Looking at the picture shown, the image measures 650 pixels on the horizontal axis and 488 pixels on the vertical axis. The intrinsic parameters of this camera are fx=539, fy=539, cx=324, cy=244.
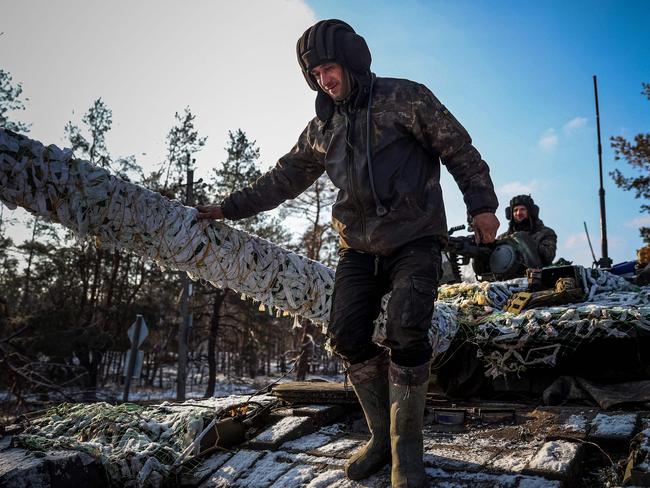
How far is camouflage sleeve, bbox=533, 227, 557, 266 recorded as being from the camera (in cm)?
594

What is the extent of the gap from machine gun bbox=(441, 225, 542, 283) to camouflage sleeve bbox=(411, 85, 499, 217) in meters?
2.91

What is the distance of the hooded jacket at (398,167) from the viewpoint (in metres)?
2.54

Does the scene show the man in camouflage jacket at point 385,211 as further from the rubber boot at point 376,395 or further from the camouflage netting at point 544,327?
the camouflage netting at point 544,327

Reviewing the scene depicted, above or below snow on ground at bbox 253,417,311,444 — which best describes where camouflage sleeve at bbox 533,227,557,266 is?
above

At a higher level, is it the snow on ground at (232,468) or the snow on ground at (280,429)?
the snow on ground at (280,429)

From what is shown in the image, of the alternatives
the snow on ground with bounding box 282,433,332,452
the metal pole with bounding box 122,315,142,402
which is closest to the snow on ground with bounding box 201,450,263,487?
the snow on ground with bounding box 282,433,332,452

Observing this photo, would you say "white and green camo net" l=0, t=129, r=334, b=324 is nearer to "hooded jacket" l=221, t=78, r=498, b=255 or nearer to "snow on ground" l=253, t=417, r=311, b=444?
"snow on ground" l=253, t=417, r=311, b=444

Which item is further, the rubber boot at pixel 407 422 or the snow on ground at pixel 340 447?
the snow on ground at pixel 340 447

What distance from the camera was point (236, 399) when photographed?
3.96 meters

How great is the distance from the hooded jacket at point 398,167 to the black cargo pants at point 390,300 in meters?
0.08

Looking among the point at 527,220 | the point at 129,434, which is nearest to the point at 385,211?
the point at 129,434

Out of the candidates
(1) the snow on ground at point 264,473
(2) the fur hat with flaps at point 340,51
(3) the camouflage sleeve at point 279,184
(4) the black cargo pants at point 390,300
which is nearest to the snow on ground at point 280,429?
(1) the snow on ground at point 264,473

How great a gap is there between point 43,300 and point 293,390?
25.7 m

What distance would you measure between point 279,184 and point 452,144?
113 cm
